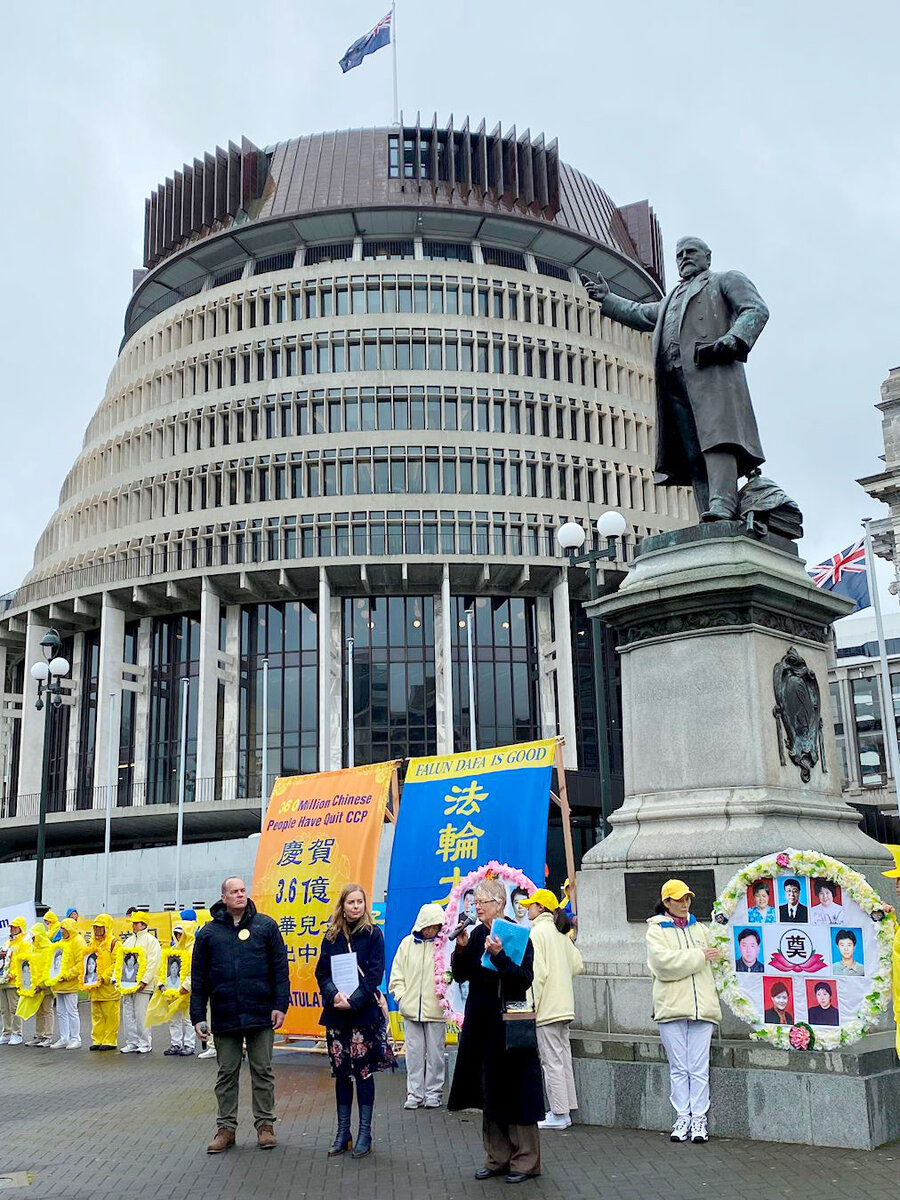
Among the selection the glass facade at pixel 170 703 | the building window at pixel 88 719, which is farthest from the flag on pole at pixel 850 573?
the building window at pixel 88 719

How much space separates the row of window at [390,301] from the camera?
200 feet

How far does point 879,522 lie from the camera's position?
3853cm

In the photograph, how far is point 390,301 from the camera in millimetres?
61281

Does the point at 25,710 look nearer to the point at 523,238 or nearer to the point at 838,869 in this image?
the point at 523,238

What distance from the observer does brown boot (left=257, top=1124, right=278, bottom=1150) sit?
29.6 ft

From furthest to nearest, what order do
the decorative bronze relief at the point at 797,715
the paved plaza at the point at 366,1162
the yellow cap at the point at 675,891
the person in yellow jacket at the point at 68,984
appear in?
1. the person in yellow jacket at the point at 68,984
2. the decorative bronze relief at the point at 797,715
3. the yellow cap at the point at 675,891
4. the paved plaza at the point at 366,1162

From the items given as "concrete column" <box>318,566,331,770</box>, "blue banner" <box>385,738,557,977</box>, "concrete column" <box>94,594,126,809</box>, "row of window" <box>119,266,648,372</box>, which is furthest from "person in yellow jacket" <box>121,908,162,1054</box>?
"row of window" <box>119,266,648,372</box>

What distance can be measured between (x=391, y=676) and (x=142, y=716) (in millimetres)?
12842

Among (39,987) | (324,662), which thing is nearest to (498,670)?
(324,662)

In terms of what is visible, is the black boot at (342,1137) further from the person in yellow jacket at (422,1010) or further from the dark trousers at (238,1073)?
the person in yellow jacket at (422,1010)

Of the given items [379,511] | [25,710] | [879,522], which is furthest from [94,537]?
[879,522]

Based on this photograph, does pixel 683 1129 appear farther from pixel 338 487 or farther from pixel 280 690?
pixel 338 487

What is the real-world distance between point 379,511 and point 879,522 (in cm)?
2558

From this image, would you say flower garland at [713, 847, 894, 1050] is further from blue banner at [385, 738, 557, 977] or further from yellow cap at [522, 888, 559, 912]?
blue banner at [385, 738, 557, 977]
